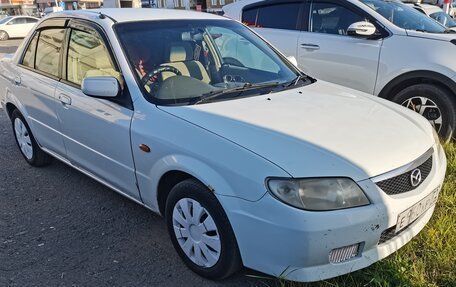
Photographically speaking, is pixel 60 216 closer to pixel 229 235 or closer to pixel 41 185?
pixel 41 185

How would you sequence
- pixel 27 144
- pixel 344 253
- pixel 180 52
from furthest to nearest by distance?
pixel 27 144 < pixel 180 52 < pixel 344 253

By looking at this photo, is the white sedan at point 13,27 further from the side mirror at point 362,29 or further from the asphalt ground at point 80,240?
the side mirror at point 362,29

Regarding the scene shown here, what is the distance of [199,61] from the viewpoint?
137 inches

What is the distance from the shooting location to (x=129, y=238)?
3.20 metres

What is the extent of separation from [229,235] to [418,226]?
3.91 ft

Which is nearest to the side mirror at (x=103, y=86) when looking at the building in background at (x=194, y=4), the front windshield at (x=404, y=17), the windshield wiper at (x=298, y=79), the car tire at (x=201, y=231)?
the car tire at (x=201, y=231)

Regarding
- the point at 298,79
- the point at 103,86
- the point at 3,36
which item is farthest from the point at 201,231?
the point at 3,36

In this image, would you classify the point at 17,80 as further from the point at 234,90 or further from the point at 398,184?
the point at 398,184

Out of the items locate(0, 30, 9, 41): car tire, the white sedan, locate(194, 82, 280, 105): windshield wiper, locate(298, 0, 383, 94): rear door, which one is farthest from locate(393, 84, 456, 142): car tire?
locate(0, 30, 9, 41): car tire

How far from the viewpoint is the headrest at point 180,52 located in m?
3.30

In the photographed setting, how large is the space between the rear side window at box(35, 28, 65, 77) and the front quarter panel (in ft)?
Answer: 4.69

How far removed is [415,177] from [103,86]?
81.7 inches

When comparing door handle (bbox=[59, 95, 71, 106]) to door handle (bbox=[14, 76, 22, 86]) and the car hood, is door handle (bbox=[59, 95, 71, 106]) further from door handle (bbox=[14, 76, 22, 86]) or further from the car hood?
the car hood

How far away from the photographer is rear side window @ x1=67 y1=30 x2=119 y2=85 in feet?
10.6
